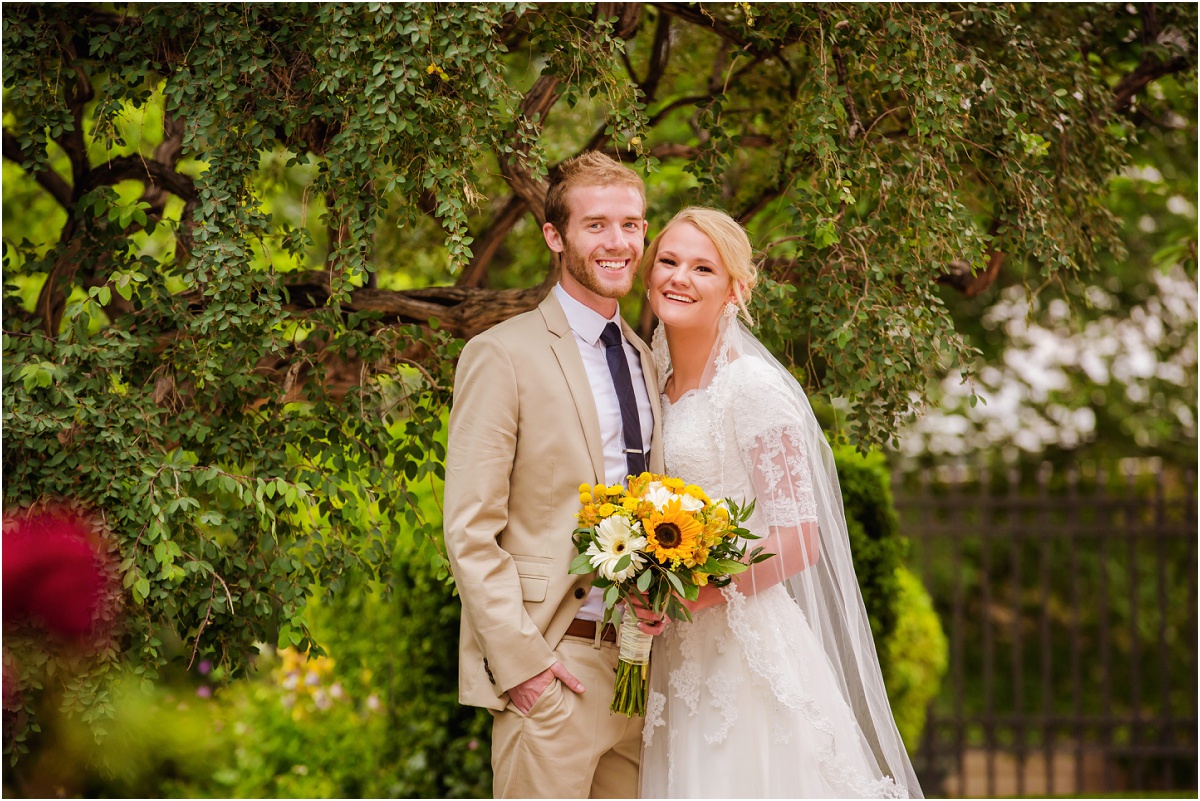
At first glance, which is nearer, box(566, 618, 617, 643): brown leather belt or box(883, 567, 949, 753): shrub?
box(566, 618, 617, 643): brown leather belt

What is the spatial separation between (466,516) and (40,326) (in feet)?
6.74

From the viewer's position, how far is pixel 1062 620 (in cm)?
1283

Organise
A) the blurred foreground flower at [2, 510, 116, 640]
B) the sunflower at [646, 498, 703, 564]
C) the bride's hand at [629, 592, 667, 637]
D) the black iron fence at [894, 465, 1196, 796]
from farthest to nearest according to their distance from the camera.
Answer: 1. the black iron fence at [894, 465, 1196, 796]
2. the bride's hand at [629, 592, 667, 637]
3. the sunflower at [646, 498, 703, 564]
4. the blurred foreground flower at [2, 510, 116, 640]

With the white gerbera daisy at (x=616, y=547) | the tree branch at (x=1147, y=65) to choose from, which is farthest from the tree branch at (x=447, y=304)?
the tree branch at (x=1147, y=65)

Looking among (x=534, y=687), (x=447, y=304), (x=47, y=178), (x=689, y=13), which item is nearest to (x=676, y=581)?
(x=534, y=687)

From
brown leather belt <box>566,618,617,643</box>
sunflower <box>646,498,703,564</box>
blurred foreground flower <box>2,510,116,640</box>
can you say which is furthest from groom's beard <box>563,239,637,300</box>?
blurred foreground flower <box>2,510,116,640</box>

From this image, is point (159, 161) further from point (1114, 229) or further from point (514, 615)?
point (1114, 229)

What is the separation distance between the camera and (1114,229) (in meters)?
4.89

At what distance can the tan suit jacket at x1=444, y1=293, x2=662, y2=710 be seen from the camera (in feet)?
9.84

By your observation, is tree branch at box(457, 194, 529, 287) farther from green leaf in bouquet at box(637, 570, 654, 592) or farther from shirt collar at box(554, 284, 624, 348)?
green leaf in bouquet at box(637, 570, 654, 592)

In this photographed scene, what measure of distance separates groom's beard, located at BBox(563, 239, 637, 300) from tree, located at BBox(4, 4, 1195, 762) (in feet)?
0.98

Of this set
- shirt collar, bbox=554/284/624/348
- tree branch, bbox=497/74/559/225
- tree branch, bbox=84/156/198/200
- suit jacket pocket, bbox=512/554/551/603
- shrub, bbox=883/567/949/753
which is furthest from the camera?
shrub, bbox=883/567/949/753

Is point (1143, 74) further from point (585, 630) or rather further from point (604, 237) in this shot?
point (585, 630)

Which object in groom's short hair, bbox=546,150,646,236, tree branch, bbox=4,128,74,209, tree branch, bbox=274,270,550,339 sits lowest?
tree branch, bbox=274,270,550,339
